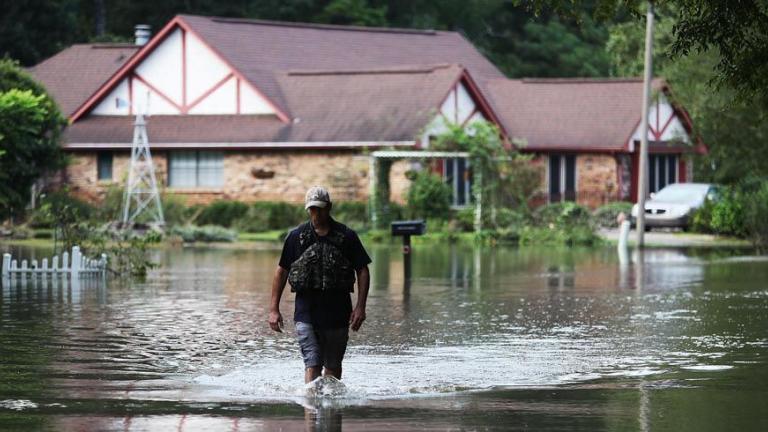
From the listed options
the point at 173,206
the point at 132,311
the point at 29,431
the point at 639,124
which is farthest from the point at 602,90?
the point at 29,431

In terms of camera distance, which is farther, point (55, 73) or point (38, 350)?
point (55, 73)

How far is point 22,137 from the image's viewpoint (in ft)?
115

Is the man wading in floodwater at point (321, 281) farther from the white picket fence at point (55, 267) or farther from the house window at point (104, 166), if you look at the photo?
the house window at point (104, 166)

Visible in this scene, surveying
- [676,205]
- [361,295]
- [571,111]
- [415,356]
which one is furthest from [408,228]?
[571,111]

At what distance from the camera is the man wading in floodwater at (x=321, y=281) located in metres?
14.4

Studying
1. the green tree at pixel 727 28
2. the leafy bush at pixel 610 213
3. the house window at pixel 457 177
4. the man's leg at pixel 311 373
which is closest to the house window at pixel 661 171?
the house window at pixel 457 177

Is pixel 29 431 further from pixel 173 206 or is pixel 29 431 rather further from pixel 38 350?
pixel 173 206

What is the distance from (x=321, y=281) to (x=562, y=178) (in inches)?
1717

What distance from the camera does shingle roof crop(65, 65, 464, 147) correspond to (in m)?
52.4

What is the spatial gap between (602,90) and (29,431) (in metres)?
47.3

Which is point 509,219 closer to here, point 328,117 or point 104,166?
point 328,117

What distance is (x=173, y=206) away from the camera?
164 ft

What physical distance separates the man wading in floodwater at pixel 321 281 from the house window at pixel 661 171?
4592 centimetres

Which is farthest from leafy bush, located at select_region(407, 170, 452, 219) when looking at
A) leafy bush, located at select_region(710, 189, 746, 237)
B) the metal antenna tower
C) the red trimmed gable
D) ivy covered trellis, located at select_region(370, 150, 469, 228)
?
leafy bush, located at select_region(710, 189, 746, 237)
